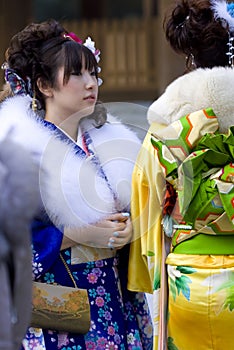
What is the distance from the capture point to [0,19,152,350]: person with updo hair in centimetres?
306

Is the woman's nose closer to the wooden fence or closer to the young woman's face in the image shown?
the young woman's face

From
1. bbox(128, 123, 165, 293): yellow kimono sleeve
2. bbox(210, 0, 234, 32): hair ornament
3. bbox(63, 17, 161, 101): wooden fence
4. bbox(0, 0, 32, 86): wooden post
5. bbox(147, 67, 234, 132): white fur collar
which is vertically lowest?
bbox(63, 17, 161, 101): wooden fence

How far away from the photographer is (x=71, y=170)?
3066 millimetres

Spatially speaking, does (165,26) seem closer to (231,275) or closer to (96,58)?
(96,58)

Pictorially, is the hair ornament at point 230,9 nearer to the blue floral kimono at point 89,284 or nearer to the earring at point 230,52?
the earring at point 230,52

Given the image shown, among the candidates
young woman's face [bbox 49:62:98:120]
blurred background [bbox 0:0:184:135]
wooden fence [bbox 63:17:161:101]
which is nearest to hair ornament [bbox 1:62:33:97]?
young woman's face [bbox 49:62:98:120]

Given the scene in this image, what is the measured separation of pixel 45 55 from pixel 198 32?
58cm

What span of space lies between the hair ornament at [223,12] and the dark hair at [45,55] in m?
0.49

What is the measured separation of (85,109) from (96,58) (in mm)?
230

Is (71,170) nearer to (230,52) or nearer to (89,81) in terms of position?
(89,81)

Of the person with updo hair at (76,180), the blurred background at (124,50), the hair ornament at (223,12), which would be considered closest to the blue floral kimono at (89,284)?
the person with updo hair at (76,180)

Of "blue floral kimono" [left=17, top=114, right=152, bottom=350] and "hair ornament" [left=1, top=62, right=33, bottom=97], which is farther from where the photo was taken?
"hair ornament" [left=1, top=62, right=33, bottom=97]

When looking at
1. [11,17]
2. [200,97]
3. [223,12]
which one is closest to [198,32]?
[223,12]

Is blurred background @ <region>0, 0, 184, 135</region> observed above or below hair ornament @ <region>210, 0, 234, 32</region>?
below
